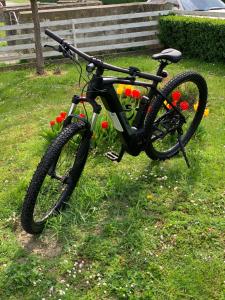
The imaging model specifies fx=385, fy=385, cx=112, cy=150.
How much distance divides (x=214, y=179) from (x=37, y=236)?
194 cm

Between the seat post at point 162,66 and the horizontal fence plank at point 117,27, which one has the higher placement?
the seat post at point 162,66

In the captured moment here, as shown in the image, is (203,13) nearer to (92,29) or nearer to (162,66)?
(92,29)

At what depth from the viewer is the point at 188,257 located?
10.3 feet

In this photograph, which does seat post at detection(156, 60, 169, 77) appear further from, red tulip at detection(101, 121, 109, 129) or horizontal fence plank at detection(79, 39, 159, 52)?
horizontal fence plank at detection(79, 39, 159, 52)

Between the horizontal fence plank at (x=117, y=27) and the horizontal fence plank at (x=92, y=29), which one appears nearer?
the horizontal fence plank at (x=92, y=29)

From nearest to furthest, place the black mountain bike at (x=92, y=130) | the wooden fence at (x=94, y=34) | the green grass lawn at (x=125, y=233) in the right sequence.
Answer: the green grass lawn at (x=125, y=233) → the black mountain bike at (x=92, y=130) → the wooden fence at (x=94, y=34)

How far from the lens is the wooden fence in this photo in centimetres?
923

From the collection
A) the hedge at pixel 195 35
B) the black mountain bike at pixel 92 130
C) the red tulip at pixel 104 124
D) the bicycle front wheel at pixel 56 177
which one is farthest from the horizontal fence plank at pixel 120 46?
the bicycle front wheel at pixel 56 177

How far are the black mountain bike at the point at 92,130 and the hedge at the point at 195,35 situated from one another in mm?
4761

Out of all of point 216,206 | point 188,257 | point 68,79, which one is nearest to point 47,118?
point 68,79

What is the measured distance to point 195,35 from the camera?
9297 millimetres

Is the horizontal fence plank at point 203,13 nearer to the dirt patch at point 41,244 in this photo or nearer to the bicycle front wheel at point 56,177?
the bicycle front wheel at point 56,177

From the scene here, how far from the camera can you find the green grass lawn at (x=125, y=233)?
2.91 m

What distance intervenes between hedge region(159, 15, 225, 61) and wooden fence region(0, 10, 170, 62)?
0.46 meters
